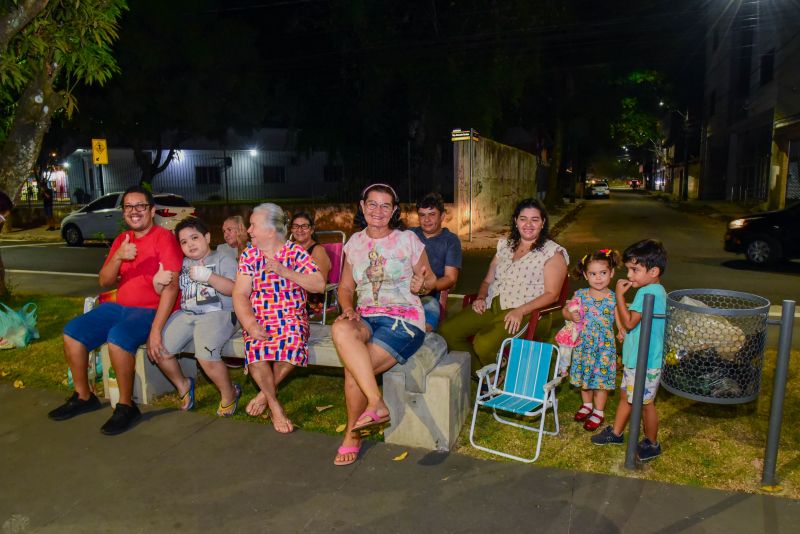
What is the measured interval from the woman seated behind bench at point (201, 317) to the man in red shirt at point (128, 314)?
0.30 ft

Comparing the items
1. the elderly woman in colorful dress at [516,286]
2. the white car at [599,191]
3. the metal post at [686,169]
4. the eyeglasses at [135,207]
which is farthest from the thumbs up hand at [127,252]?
the white car at [599,191]

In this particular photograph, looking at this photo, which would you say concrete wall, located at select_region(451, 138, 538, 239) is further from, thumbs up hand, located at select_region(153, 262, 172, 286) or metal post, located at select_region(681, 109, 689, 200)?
metal post, located at select_region(681, 109, 689, 200)

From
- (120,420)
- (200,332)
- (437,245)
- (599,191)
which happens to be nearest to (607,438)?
(437,245)

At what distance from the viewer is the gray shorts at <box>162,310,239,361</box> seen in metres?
4.38

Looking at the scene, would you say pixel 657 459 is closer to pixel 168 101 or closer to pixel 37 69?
pixel 37 69

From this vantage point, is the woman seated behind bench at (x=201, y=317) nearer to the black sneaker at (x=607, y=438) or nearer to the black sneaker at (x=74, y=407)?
the black sneaker at (x=74, y=407)

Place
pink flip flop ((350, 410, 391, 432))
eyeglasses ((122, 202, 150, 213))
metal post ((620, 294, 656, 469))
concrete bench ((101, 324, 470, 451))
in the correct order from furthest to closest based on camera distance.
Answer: eyeglasses ((122, 202, 150, 213))
concrete bench ((101, 324, 470, 451))
pink flip flop ((350, 410, 391, 432))
metal post ((620, 294, 656, 469))

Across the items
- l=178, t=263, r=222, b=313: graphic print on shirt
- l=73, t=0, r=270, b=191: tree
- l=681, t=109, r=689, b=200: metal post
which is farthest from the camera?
l=681, t=109, r=689, b=200: metal post

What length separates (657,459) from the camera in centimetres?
373

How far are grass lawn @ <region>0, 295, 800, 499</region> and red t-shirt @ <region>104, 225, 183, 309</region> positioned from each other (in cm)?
91

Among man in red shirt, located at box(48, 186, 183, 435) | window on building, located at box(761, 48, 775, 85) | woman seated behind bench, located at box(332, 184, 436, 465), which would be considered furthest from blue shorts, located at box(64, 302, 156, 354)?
window on building, located at box(761, 48, 775, 85)

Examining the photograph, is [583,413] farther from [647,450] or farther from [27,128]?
[27,128]

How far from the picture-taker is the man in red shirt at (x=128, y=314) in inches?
173

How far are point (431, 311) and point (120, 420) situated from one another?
2.52m
